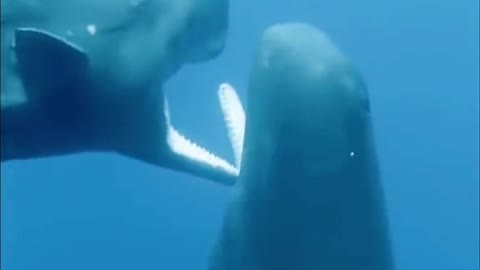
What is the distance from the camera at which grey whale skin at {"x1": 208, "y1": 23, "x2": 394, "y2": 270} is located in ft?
11.5

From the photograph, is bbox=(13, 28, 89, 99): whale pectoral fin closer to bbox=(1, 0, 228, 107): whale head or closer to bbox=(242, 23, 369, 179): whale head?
bbox=(1, 0, 228, 107): whale head

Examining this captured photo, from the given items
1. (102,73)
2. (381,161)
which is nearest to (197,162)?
(102,73)

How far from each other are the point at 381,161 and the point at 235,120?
10.9 meters

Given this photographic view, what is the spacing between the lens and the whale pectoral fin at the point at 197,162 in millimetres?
4602

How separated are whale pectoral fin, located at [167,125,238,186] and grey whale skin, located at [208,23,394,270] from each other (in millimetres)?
909

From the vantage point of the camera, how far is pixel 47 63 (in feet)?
12.6

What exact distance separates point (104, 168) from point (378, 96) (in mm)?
4490

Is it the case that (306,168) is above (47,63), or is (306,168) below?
below

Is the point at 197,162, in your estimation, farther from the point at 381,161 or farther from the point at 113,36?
the point at 381,161

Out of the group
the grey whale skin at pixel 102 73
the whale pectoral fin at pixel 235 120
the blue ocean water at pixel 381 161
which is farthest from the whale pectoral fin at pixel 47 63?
the blue ocean water at pixel 381 161

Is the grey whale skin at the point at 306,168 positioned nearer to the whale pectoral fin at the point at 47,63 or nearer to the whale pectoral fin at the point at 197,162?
the whale pectoral fin at the point at 47,63

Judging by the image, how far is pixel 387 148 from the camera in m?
17.2

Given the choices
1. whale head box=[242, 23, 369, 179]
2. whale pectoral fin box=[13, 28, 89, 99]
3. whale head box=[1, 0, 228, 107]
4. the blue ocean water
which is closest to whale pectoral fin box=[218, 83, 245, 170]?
whale head box=[1, 0, 228, 107]

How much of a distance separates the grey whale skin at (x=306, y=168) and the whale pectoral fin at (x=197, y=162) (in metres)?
0.91
